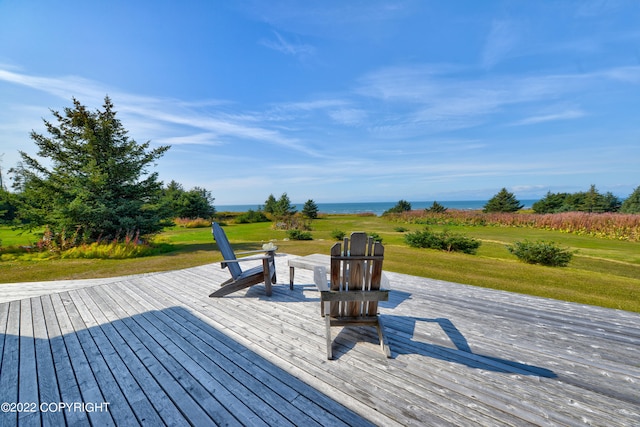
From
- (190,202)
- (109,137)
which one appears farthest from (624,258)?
(190,202)

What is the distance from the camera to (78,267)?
6863 millimetres

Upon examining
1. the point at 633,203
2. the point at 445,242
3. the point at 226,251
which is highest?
the point at 633,203

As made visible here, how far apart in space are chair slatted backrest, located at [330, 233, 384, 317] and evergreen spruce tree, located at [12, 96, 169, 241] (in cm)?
1066

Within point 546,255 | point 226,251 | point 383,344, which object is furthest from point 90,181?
point 546,255

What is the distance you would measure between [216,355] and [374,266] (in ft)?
6.38

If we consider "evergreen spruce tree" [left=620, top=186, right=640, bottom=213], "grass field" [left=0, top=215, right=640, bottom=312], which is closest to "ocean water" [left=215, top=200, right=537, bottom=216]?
"evergreen spruce tree" [left=620, top=186, right=640, bottom=213]

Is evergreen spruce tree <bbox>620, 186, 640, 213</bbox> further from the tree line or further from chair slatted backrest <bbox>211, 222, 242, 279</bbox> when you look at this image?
the tree line

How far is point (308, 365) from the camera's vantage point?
7.82 ft

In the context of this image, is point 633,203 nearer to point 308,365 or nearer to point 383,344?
point 383,344

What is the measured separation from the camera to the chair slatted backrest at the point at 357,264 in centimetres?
262

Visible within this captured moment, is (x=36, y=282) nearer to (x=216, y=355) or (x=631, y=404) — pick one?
(x=216, y=355)

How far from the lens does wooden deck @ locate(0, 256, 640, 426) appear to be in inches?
72.6

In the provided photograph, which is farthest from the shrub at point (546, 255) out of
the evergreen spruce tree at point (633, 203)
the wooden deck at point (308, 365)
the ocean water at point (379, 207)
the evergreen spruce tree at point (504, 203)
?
the ocean water at point (379, 207)
